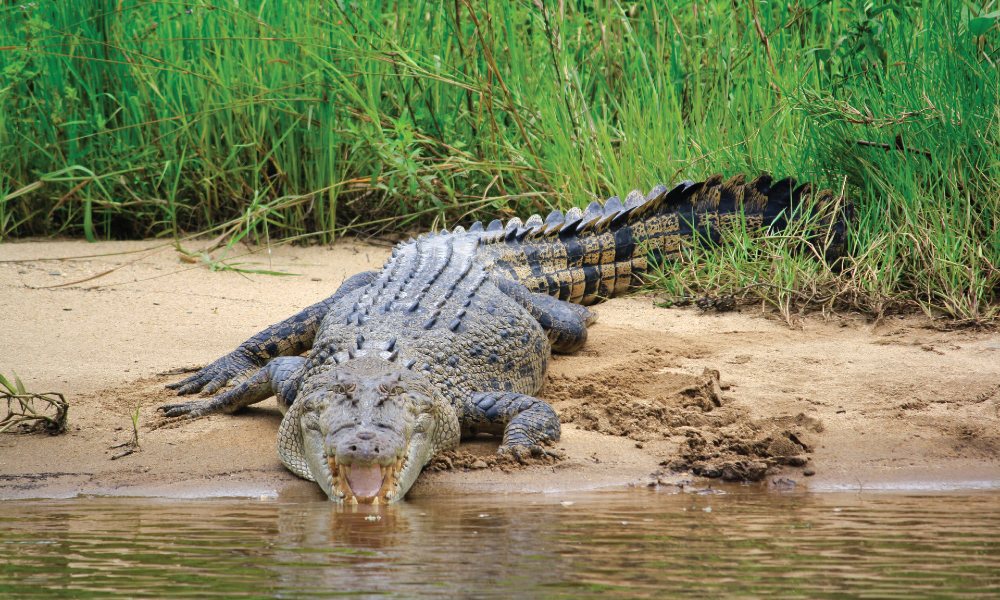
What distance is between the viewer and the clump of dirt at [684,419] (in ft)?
13.0

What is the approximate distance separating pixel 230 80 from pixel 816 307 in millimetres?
3945

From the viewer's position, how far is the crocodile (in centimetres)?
386

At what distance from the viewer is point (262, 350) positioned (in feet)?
17.7

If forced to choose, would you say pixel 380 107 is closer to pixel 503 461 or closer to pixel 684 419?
pixel 684 419

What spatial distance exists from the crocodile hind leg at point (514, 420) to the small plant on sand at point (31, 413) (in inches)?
61.2

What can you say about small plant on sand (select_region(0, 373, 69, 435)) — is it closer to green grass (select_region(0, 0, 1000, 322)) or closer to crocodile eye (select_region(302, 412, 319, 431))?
crocodile eye (select_region(302, 412, 319, 431))

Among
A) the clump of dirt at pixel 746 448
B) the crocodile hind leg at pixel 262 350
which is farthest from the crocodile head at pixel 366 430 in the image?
the crocodile hind leg at pixel 262 350

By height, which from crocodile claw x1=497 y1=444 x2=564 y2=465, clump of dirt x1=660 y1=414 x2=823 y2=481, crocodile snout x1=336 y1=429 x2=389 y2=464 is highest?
crocodile snout x1=336 y1=429 x2=389 y2=464

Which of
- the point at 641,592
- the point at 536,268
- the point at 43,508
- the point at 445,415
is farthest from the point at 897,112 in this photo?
the point at 43,508

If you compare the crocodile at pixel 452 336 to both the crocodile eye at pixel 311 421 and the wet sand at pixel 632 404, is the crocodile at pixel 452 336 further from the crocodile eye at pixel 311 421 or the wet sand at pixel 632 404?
the wet sand at pixel 632 404

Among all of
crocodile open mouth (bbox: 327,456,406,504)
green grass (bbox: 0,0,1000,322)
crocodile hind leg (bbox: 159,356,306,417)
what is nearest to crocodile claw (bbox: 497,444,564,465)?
crocodile open mouth (bbox: 327,456,406,504)

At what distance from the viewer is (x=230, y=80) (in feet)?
23.8

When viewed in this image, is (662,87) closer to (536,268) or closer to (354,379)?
(536,268)

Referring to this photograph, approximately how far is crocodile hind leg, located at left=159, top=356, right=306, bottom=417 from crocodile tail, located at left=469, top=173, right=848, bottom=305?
61.2 inches
